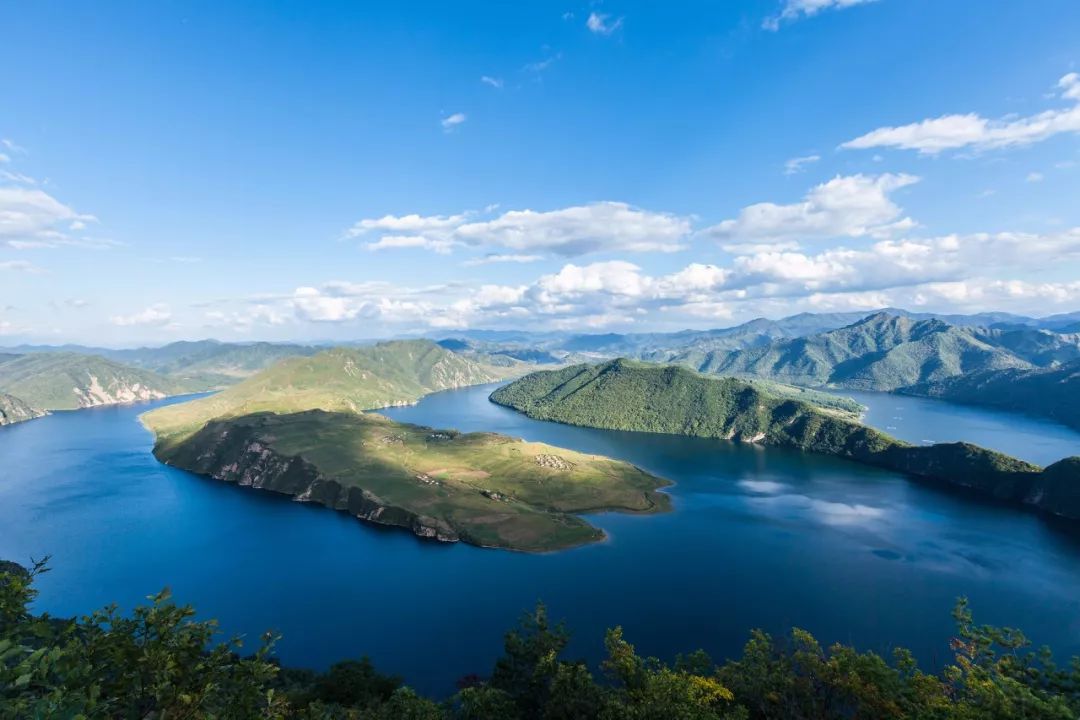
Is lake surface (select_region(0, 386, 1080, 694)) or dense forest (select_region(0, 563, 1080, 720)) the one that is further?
lake surface (select_region(0, 386, 1080, 694))

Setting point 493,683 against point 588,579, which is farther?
point 588,579

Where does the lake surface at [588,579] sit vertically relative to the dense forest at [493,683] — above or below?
below

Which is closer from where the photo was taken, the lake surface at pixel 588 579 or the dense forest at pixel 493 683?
the dense forest at pixel 493 683

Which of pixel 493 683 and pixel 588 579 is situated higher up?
pixel 493 683

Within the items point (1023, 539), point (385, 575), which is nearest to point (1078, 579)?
point (1023, 539)

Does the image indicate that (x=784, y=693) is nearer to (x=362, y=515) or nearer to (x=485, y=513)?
(x=485, y=513)
